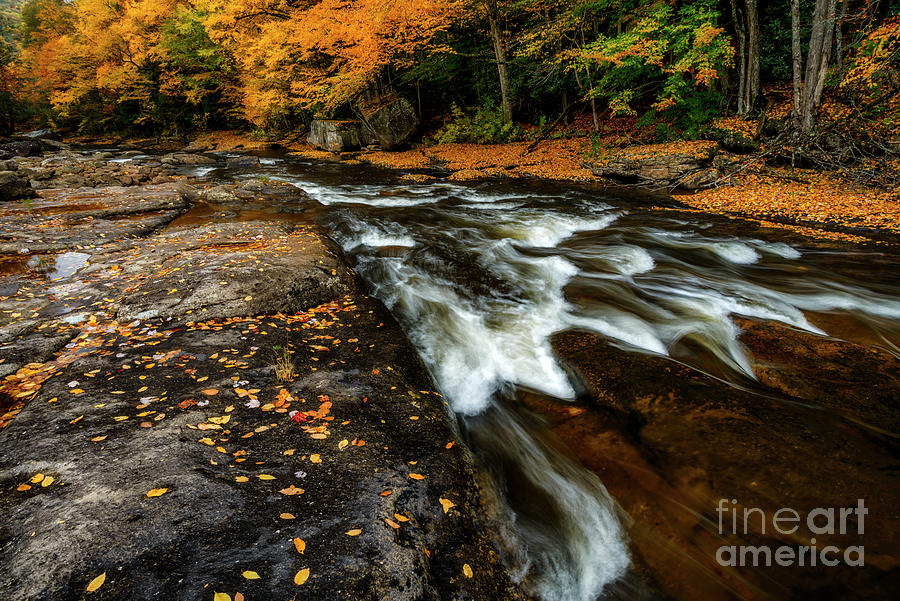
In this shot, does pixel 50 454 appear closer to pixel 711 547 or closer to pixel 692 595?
pixel 692 595

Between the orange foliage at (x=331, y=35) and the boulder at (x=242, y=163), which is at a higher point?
the orange foliage at (x=331, y=35)

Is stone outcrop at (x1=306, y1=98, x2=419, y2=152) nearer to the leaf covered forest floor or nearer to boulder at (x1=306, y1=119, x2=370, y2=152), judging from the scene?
boulder at (x1=306, y1=119, x2=370, y2=152)

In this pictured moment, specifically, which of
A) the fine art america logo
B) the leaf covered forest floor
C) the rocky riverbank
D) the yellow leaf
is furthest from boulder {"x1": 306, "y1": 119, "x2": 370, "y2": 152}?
the fine art america logo

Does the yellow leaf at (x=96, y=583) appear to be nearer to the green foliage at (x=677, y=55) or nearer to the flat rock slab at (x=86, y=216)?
the flat rock slab at (x=86, y=216)

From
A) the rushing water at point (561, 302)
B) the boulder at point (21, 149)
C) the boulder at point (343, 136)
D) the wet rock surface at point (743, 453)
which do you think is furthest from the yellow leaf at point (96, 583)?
the boulder at point (21, 149)

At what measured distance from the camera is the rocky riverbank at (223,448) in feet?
7.20

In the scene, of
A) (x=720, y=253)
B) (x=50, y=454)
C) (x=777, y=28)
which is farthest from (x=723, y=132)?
(x=50, y=454)

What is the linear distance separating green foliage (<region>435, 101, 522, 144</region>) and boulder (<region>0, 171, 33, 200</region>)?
16434 millimetres

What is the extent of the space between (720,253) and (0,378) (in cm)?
1131

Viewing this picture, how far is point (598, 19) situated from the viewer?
54.0 feet

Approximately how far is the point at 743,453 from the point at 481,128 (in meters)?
19.7

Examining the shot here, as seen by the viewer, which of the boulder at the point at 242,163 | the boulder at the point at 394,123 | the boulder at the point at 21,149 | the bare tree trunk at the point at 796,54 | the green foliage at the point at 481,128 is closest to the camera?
the bare tree trunk at the point at 796,54

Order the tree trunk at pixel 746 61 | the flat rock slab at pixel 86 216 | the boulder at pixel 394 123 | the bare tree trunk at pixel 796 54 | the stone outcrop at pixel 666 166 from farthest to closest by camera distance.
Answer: the boulder at pixel 394 123
the tree trunk at pixel 746 61
the stone outcrop at pixel 666 166
the bare tree trunk at pixel 796 54
the flat rock slab at pixel 86 216

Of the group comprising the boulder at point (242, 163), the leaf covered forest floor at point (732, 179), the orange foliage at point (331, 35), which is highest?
the orange foliage at point (331, 35)
